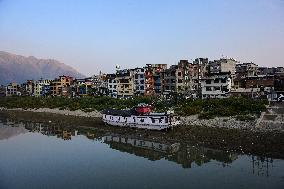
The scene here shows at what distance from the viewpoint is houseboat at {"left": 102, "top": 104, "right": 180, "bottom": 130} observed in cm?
3791

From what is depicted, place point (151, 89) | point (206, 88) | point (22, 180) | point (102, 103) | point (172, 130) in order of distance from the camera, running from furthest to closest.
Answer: point (151, 89), point (102, 103), point (206, 88), point (172, 130), point (22, 180)

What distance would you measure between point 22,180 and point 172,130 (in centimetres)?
1861

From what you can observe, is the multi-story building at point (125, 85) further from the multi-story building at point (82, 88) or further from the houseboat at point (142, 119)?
the houseboat at point (142, 119)

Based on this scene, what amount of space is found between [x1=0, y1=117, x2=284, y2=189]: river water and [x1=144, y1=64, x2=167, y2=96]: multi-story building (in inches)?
1559

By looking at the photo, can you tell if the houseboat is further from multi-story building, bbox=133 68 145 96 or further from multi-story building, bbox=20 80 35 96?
multi-story building, bbox=20 80 35 96

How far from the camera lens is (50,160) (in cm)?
3159

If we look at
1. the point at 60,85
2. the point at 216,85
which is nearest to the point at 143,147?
the point at 216,85

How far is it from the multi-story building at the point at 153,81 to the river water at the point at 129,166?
3959 cm

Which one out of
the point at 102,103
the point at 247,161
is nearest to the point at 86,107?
the point at 102,103

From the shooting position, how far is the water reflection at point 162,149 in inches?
→ 1051

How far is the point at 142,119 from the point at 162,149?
25.9 feet

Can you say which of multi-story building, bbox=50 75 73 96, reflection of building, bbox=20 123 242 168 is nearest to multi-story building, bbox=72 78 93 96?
multi-story building, bbox=50 75 73 96

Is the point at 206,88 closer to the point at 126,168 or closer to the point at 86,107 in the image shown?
the point at 86,107

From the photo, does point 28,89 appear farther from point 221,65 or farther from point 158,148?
point 158,148
